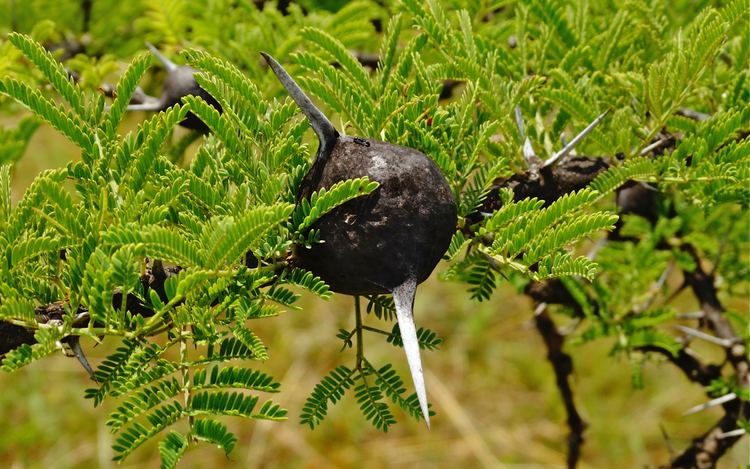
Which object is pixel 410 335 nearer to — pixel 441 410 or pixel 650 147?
pixel 650 147

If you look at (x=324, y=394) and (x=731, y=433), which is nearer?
(x=324, y=394)

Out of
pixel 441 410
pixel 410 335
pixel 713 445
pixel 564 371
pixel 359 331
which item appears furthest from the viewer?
pixel 441 410

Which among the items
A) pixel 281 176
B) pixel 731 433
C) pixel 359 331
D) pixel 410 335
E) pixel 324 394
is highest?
pixel 281 176

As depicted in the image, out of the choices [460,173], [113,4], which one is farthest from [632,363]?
[113,4]

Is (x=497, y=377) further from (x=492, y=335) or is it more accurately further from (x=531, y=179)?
(x=531, y=179)

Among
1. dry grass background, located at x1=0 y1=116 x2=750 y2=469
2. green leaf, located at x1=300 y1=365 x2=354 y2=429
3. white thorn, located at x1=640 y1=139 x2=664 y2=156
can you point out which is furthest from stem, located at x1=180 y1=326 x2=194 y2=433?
dry grass background, located at x1=0 y1=116 x2=750 y2=469

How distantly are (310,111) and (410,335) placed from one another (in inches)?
13.0

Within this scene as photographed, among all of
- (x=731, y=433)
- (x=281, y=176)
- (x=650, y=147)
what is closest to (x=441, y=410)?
(x=731, y=433)

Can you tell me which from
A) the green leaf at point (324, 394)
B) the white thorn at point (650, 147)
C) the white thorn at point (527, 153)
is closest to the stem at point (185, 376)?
the green leaf at point (324, 394)

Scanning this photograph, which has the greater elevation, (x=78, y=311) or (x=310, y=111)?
(x=310, y=111)

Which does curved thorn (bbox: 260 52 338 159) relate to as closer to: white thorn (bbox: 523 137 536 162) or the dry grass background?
white thorn (bbox: 523 137 536 162)

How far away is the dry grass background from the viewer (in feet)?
16.0

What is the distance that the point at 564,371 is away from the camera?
2.45 meters

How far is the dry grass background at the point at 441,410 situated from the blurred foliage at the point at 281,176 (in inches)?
132
